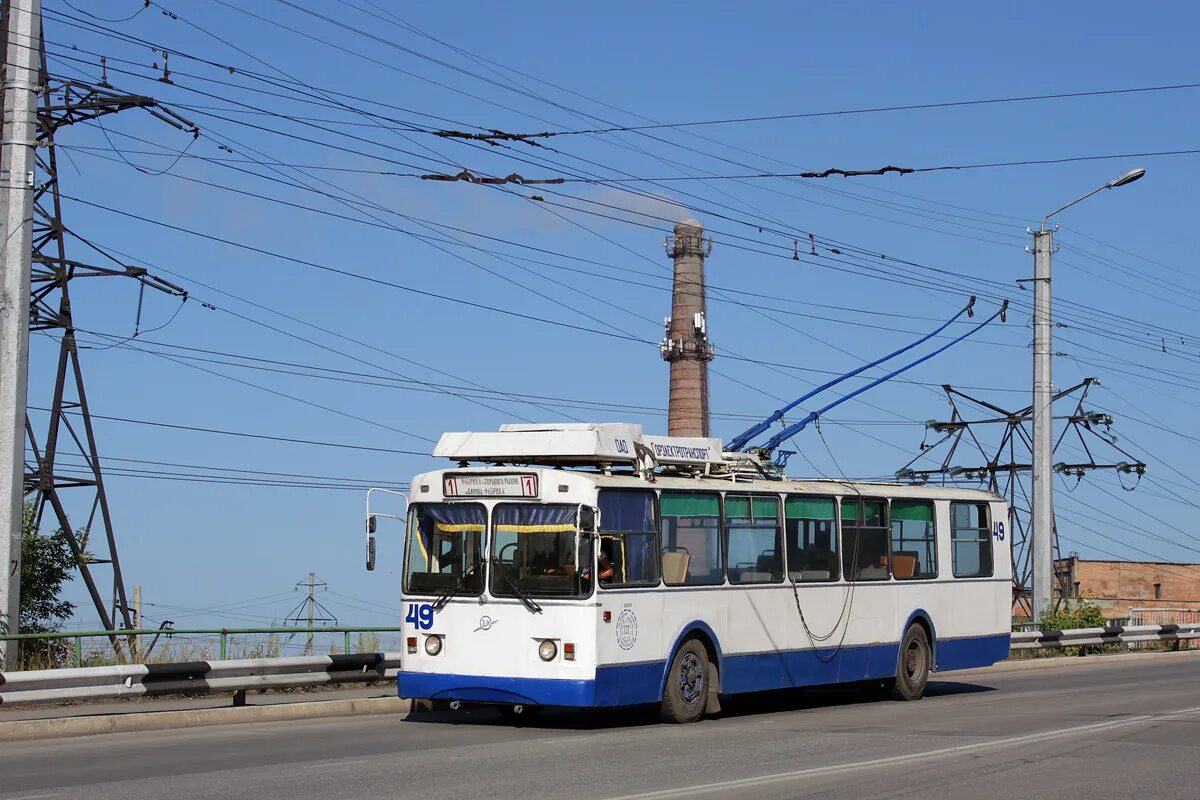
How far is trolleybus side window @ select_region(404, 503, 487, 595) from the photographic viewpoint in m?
15.8

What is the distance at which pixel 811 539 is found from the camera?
18.6 m

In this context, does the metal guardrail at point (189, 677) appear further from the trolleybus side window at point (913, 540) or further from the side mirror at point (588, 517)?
the trolleybus side window at point (913, 540)

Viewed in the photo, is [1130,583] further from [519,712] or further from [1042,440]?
[519,712]

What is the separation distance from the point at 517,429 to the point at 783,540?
11.7 feet

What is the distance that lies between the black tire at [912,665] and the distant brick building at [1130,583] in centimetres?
4645

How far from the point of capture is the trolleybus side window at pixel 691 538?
16297 millimetres

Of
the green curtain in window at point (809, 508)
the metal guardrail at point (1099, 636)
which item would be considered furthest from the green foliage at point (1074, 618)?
the green curtain in window at point (809, 508)

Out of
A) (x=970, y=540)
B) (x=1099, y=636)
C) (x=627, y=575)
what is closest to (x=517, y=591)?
(x=627, y=575)

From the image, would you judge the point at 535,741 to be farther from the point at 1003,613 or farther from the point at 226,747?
the point at 1003,613

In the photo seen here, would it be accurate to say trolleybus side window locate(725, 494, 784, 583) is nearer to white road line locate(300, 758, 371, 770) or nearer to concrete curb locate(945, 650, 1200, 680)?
white road line locate(300, 758, 371, 770)

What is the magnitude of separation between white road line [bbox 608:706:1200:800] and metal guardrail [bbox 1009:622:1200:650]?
43.6 ft

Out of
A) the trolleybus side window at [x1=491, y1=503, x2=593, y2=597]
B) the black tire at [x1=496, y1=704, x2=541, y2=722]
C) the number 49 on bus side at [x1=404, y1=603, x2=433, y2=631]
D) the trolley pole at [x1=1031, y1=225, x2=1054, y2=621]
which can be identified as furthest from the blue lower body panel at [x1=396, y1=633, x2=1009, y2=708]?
the trolley pole at [x1=1031, y1=225, x2=1054, y2=621]

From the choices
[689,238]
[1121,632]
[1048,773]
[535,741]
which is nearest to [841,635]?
[535,741]

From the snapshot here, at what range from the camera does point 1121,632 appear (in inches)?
1315
